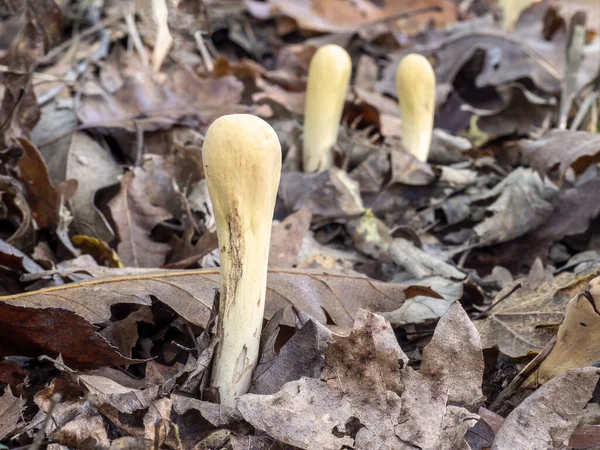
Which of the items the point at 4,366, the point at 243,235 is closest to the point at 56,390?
the point at 4,366

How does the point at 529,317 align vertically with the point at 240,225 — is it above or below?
below

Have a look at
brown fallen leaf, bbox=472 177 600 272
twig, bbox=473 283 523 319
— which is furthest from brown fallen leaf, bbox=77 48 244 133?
twig, bbox=473 283 523 319

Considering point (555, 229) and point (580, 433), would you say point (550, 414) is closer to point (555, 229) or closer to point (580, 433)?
point (580, 433)

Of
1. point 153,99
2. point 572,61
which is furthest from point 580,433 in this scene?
point 572,61

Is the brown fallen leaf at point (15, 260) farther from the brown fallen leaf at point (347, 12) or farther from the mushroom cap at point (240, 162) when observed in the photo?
the brown fallen leaf at point (347, 12)

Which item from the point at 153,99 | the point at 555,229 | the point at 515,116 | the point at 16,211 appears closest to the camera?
the point at 16,211

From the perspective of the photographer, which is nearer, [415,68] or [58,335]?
[58,335]

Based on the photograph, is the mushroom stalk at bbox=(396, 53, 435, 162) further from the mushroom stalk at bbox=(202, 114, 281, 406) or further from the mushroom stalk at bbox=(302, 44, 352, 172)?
the mushroom stalk at bbox=(202, 114, 281, 406)

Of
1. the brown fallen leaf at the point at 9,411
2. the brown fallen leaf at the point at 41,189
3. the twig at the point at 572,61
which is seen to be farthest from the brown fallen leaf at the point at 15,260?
the twig at the point at 572,61
